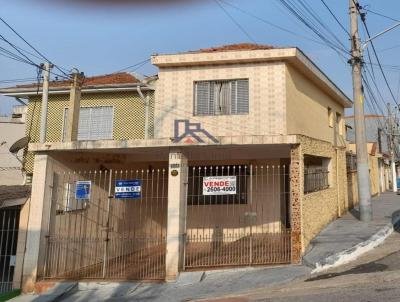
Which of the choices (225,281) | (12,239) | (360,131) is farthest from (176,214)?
(360,131)

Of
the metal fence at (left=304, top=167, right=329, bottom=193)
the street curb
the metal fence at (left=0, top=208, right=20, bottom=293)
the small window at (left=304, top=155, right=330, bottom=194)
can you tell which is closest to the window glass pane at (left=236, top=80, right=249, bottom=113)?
the small window at (left=304, top=155, right=330, bottom=194)

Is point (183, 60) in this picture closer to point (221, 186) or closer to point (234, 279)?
point (221, 186)

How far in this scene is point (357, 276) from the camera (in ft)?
24.2

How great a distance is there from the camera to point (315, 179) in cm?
1116

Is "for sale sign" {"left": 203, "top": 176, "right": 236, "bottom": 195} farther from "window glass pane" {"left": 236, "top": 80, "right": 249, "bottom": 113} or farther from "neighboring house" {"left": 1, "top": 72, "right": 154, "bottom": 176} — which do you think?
"neighboring house" {"left": 1, "top": 72, "right": 154, "bottom": 176}

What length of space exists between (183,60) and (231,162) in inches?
145

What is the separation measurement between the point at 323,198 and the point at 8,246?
26.7ft

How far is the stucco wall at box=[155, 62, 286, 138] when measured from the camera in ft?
41.5

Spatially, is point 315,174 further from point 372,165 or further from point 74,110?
point 372,165

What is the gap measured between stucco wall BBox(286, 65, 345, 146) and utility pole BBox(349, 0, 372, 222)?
1.79m

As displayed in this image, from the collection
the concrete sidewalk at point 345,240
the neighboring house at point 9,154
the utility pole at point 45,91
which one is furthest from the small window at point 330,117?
the neighboring house at point 9,154

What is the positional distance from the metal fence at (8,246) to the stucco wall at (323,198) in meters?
6.60

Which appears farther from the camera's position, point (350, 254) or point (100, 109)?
point (100, 109)

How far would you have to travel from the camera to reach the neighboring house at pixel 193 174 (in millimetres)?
9023
